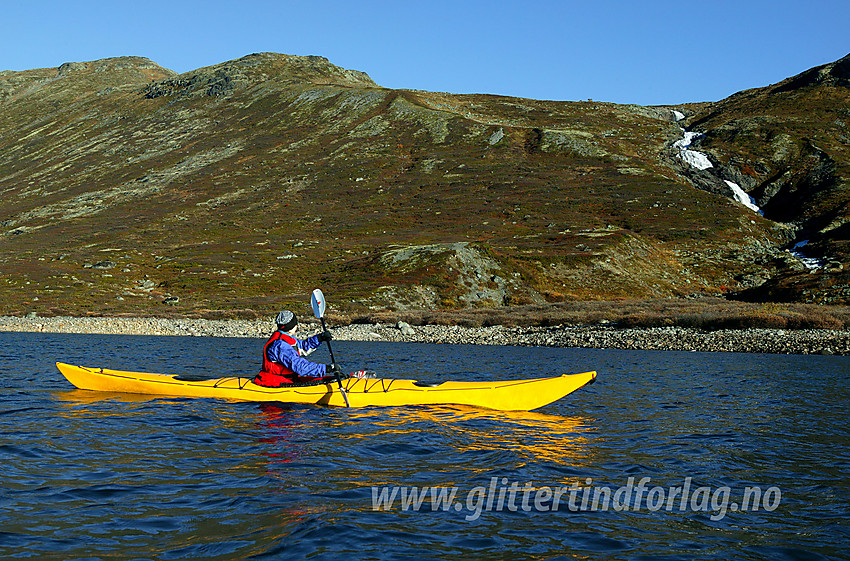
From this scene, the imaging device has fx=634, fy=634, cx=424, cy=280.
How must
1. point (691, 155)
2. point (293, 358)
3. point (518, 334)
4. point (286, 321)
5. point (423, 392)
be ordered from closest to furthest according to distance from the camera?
point (286, 321)
point (423, 392)
point (293, 358)
point (518, 334)
point (691, 155)

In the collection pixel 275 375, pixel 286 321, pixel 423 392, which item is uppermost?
pixel 286 321

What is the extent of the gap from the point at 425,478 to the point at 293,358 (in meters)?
7.11

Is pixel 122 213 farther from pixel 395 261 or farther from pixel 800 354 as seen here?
pixel 800 354

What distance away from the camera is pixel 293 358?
15.5m

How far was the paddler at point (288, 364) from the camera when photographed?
15469 millimetres

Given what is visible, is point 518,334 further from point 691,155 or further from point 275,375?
point 691,155

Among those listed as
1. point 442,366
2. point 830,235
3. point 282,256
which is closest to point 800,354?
point 442,366

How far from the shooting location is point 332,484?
903cm

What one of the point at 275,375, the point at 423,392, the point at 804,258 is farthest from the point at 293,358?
the point at 804,258

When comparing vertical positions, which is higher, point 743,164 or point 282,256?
point 743,164

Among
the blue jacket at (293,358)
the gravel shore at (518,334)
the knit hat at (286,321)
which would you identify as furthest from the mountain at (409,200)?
the knit hat at (286,321)

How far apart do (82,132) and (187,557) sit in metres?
190

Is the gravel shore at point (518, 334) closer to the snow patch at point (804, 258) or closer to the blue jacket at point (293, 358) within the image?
the blue jacket at point (293, 358)

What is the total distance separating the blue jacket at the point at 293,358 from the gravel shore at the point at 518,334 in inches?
995
